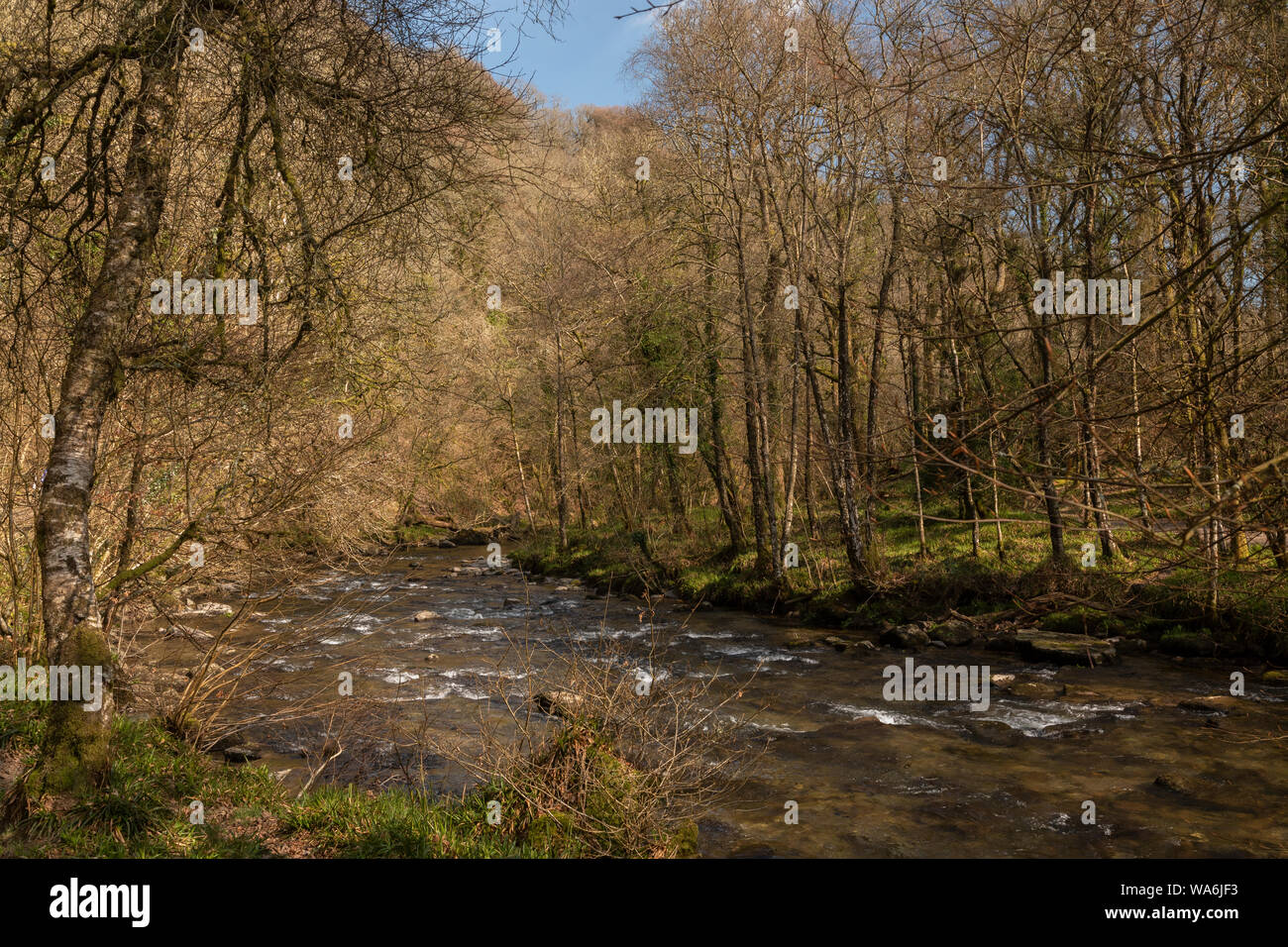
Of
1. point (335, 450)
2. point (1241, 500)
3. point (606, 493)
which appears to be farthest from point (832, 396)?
point (1241, 500)

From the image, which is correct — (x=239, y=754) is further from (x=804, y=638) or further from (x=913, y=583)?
(x=913, y=583)

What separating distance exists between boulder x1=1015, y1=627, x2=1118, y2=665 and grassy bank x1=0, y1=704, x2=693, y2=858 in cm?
904

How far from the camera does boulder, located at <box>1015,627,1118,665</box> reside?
1335 cm

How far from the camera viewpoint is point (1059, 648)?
13.8m

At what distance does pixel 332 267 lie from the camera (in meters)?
7.11

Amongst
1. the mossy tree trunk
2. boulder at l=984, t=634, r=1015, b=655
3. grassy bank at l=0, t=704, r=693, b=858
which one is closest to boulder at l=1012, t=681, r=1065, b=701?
boulder at l=984, t=634, r=1015, b=655

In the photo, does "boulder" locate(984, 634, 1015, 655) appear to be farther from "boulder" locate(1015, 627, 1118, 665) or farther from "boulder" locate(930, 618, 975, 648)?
"boulder" locate(930, 618, 975, 648)

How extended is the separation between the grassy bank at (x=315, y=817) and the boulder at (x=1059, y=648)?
356 inches

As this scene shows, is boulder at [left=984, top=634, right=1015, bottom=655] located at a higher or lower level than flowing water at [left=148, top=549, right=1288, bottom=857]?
higher

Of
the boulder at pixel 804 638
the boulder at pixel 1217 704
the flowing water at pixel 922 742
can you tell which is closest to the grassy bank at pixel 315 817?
the flowing water at pixel 922 742

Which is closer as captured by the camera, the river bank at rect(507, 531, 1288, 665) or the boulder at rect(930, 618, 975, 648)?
the river bank at rect(507, 531, 1288, 665)

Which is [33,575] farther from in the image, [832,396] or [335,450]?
[832,396]
